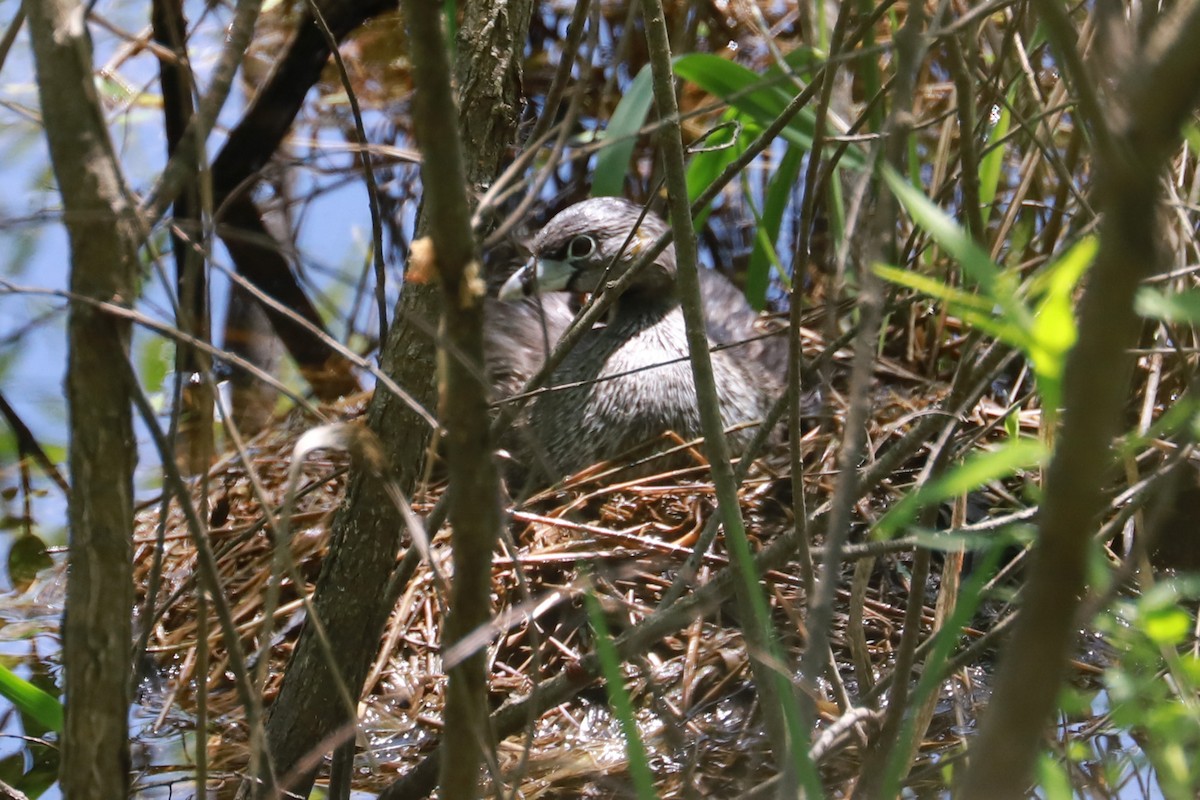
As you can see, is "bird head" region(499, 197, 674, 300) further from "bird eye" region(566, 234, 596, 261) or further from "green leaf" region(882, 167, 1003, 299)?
"green leaf" region(882, 167, 1003, 299)

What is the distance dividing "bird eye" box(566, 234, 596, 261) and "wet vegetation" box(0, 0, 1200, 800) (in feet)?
0.70

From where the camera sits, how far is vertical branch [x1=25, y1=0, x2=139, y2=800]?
43.6 inches

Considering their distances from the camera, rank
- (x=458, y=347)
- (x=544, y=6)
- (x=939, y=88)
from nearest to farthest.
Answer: (x=458, y=347) → (x=939, y=88) → (x=544, y=6)

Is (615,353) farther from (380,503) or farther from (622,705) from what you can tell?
(622,705)

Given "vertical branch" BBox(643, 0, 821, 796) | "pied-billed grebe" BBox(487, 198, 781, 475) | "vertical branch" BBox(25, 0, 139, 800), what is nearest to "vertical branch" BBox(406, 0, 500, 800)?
"vertical branch" BBox(643, 0, 821, 796)

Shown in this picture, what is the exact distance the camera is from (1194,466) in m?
2.36

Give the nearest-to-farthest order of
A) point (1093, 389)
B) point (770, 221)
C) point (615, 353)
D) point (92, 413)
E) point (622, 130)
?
point (1093, 389)
point (92, 413)
point (622, 130)
point (770, 221)
point (615, 353)

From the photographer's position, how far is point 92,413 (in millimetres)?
1154

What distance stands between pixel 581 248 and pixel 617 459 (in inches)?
28.1

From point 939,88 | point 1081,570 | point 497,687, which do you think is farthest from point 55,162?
point 939,88

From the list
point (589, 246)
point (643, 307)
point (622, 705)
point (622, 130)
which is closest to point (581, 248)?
point (589, 246)

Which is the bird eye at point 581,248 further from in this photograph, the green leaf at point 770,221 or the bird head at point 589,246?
the green leaf at point 770,221

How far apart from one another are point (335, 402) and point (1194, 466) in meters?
2.33

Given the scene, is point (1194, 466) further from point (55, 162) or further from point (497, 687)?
point (55, 162)
